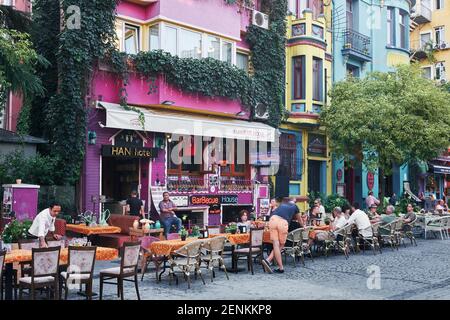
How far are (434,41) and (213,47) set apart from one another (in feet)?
83.3

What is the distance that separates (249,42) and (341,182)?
9.02m

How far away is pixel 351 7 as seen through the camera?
89.9 ft

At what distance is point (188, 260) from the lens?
33.1 ft

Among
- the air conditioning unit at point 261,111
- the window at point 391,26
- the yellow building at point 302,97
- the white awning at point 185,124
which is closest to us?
the white awning at point 185,124

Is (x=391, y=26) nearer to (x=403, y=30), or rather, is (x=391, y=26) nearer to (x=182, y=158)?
(x=403, y=30)

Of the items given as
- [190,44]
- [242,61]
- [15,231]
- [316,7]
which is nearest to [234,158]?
[242,61]

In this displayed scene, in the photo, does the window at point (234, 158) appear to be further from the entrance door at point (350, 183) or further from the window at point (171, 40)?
the entrance door at point (350, 183)

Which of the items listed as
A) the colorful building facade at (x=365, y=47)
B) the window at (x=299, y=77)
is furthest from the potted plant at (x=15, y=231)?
the colorful building facade at (x=365, y=47)

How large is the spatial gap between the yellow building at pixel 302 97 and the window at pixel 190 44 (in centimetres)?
583

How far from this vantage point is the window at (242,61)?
69.3 feet

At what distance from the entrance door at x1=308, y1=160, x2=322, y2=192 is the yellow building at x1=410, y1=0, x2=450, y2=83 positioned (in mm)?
16539

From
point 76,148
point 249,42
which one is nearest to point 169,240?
point 76,148

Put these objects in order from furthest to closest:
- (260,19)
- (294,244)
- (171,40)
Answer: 1. (260,19)
2. (171,40)
3. (294,244)
